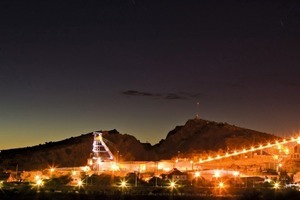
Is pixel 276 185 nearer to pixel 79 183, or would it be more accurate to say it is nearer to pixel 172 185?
pixel 172 185

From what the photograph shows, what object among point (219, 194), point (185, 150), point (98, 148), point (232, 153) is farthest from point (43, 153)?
point (219, 194)

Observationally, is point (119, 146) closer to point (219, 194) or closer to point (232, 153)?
point (232, 153)

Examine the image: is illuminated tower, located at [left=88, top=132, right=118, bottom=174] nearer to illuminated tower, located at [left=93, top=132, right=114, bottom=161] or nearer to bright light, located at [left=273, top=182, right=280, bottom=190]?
illuminated tower, located at [left=93, top=132, right=114, bottom=161]

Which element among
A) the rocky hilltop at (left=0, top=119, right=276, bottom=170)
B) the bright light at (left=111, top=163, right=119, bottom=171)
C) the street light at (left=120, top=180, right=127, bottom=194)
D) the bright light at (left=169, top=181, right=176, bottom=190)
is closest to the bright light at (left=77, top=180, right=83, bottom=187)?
the street light at (left=120, top=180, right=127, bottom=194)

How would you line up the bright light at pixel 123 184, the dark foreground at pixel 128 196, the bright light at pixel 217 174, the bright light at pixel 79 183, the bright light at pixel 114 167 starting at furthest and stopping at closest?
the bright light at pixel 114 167
the bright light at pixel 217 174
the bright light at pixel 79 183
the bright light at pixel 123 184
the dark foreground at pixel 128 196

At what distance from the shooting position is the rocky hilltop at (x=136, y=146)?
202 feet

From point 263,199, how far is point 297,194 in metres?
2.43

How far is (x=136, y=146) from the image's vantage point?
71.2 metres

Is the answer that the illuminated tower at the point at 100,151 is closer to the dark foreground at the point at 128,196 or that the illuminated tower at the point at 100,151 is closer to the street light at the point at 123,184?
the street light at the point at 123,184

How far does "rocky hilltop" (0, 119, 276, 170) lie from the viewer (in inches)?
2430

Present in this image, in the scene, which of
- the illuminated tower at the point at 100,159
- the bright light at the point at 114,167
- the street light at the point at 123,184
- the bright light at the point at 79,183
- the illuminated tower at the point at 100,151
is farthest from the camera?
the illuminated tower at the point at 100,151

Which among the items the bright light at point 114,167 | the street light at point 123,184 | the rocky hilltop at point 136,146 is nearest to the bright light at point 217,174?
the street light at point 123,184

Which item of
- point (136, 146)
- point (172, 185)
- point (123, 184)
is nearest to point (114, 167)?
point (123, 184)

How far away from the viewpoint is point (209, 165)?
53906 millimetres
